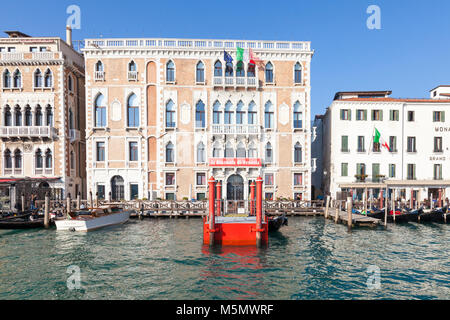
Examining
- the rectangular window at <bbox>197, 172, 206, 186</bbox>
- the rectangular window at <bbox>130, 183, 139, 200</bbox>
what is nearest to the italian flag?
the rectangular window at <bbox>197, 172, 206, 186</bbox>

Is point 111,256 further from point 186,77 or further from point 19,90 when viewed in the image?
point 19,90

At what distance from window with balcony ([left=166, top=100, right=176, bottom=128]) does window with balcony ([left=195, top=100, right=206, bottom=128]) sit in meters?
2.20

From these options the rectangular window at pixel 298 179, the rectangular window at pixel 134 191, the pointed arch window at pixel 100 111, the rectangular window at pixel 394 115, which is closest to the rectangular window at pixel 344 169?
the rectangular window at pixel 298 179

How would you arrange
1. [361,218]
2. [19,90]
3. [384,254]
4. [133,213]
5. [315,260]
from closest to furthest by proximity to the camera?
1. [315,260]
2. [384,254]
3. [361,218]
4. [133,213]
5. [19,90]

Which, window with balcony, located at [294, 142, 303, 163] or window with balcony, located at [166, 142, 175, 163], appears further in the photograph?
window with balcony, located at [294, 142, 303, 163]

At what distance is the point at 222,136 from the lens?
27266mm

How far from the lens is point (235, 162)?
26844mm

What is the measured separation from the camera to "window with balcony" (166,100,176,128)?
27.6 metres

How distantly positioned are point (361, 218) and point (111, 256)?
56.5 feet

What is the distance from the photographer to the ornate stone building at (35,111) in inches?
1034

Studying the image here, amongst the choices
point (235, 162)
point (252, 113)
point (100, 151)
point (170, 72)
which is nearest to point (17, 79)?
point (100, 151)

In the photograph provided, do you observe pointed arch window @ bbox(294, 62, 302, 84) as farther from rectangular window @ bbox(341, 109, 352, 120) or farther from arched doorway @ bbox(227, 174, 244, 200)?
arched doorway @ bbox(227, 174, 244, 200)

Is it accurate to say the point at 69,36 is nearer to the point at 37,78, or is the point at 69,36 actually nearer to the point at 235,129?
the point at 37,78
